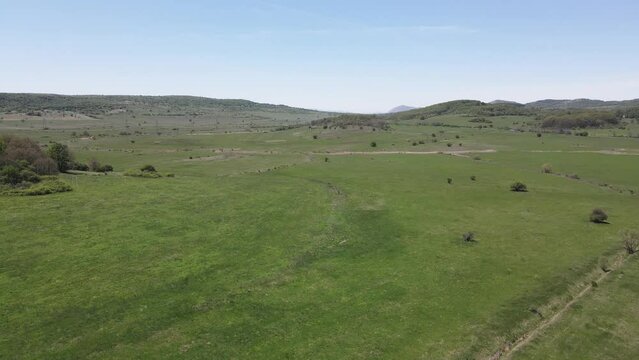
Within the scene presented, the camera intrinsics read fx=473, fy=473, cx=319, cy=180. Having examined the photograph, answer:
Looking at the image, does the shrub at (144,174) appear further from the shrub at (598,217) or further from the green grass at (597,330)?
the green grass at (597,330)

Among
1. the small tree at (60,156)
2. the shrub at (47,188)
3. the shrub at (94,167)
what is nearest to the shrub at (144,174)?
the shrub at (94,167)

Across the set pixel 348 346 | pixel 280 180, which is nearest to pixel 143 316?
pixel 348 346

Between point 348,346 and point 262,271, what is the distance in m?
14.5

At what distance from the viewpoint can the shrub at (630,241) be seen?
49.0m

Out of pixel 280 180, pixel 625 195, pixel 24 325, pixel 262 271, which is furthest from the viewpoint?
pixel 280 180

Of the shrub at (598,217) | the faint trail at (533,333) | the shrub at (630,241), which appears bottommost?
the faint trail at (533,333)

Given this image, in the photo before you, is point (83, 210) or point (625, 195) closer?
point (83, 210)

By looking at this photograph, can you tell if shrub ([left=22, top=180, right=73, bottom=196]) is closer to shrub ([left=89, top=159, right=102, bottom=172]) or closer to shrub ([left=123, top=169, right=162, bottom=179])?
shrub ([left=123, top=169, right=162, bottom=179])

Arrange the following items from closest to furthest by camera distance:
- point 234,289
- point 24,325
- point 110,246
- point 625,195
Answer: point 24,325, point 234,289, point 110,246, point 625,195

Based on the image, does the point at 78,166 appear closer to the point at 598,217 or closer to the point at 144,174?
the point at 144,174

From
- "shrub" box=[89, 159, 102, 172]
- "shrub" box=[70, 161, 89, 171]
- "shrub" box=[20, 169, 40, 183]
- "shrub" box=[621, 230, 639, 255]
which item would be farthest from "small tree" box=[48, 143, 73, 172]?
"shrub" box=[621, 230, 639, 255]

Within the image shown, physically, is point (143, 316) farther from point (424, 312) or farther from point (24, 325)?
point (424, 312)

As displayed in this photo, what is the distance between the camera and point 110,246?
48625 millimetres

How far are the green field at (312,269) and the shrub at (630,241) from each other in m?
0.83
